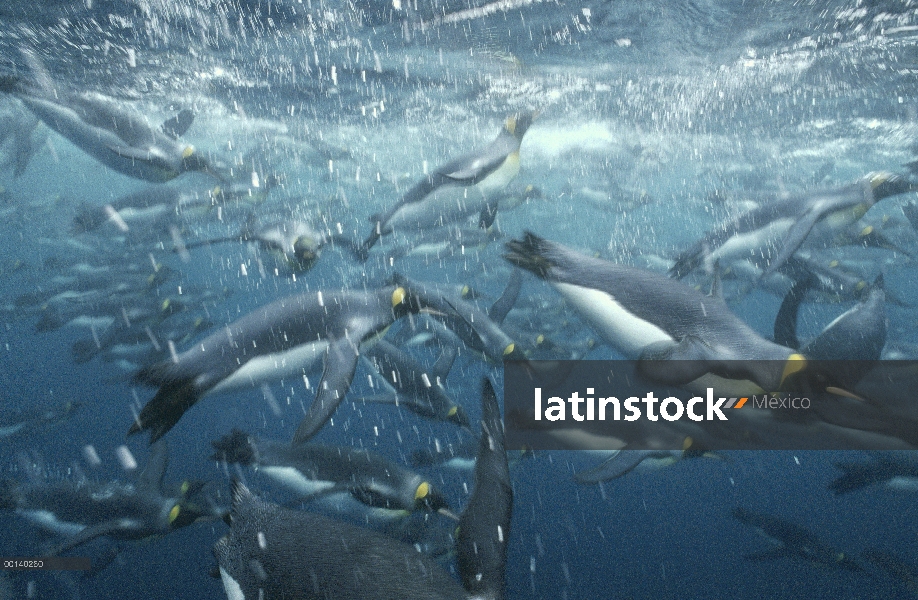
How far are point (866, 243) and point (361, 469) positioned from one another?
21.6ft

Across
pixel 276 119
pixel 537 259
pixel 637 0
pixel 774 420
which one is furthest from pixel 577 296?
pixel 276 119

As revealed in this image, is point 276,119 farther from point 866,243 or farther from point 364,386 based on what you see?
point 866,243

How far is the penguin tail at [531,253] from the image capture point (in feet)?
9.76

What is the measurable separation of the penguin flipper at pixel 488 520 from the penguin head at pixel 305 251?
10.3 ft

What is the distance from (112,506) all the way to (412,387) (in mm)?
3052

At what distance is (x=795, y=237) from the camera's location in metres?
4.97

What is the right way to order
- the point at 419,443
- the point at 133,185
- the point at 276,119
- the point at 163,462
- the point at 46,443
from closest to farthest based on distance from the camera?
the point at 163,462 < the point at 46,443 < the point at 419,443 < the point at 276,119 < the point at 133,185

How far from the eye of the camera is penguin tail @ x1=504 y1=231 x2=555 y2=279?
297 cm

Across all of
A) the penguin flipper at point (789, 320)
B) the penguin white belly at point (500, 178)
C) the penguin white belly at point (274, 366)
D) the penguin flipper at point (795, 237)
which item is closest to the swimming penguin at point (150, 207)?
the penguin white belly at point (500, 178)

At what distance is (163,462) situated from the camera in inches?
193

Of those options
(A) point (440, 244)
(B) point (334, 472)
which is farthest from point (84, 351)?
(B) point (334, 472)

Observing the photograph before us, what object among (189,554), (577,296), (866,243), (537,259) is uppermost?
(537,259)

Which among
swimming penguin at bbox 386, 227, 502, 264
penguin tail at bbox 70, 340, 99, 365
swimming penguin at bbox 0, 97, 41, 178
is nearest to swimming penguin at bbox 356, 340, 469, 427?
swimming penguin at bbox 386, 227, 502, 264

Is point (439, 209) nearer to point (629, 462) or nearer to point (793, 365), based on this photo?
point (629, 462)
